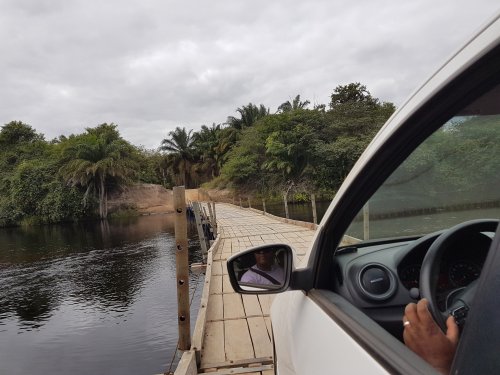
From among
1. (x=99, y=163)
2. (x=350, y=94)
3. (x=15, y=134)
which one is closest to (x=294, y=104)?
(x=350, y=94)

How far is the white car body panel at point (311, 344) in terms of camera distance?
1014mm

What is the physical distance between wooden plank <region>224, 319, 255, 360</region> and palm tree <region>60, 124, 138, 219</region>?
38756mm

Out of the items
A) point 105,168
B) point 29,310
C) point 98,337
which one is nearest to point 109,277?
point 29,310

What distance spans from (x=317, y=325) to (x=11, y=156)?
53137 mm

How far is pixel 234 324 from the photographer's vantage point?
4676 millimetres

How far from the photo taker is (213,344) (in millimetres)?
4117

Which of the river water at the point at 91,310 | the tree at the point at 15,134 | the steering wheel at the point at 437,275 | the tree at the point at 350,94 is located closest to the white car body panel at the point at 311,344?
the steering wheel at the point at 437,275

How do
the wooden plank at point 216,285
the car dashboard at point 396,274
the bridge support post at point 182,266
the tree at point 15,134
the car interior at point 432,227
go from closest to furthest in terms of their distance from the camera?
the car interior at point 432,227
the car dashboard at point 396,274
the bridge support post at point 182,266
the wooden plank at point 216,285
the tree at point 15,134

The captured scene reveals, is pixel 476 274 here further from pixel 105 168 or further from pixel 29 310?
pixel 105 168

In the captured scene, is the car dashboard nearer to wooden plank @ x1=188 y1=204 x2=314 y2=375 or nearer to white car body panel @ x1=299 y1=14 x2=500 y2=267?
white car body panel @ x1=299 y1=14 x2=500 y2=267

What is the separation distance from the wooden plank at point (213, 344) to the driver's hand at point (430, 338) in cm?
301

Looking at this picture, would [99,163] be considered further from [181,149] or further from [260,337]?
[260,337]

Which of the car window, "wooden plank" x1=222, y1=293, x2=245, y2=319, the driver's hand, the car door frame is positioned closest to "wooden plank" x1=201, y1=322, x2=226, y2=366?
"wooden plank" x1=222, y1=293, x2=245, y2=319

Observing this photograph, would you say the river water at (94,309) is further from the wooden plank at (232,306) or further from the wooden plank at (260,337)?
the wooden plank at (260,337)
